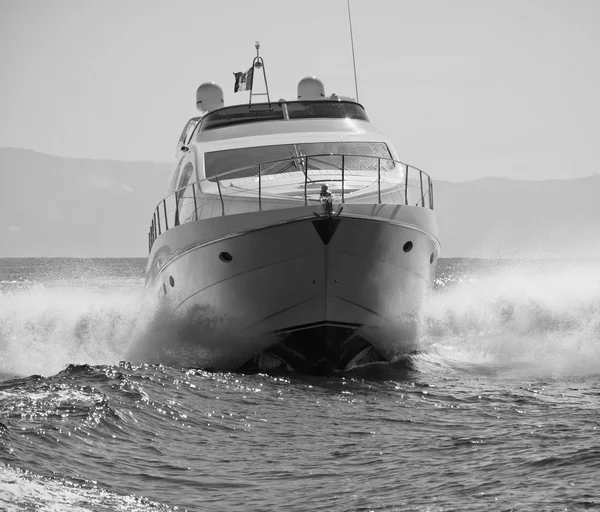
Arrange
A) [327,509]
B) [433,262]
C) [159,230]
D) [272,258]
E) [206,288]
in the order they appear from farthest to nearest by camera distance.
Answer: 1. [159,230]
2. [433,262]
3. [206,288]
4. [272,258]
5. [327,509]

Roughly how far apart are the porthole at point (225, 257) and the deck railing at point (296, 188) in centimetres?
58

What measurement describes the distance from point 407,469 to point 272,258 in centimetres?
419

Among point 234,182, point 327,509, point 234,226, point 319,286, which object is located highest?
point 234,182

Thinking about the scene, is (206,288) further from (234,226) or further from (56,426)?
(56,426)

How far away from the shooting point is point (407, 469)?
240 inches

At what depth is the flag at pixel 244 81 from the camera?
15203 mm

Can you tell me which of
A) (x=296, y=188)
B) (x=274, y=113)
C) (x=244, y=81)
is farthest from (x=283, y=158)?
(x=244, y=81)

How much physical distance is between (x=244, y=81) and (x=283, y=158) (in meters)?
4.51

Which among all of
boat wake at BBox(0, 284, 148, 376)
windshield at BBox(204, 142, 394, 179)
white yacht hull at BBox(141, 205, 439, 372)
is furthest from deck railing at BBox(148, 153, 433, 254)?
boat wake at BBox(0, 284, 148, 376)

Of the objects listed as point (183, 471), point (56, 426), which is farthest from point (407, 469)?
point (56, 426)

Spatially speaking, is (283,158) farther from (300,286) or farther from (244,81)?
(244,81)

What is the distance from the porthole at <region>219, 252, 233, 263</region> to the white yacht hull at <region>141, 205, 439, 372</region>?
0.01 metres

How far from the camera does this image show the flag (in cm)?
1520

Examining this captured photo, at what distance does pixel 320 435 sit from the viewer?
23.7 ft
